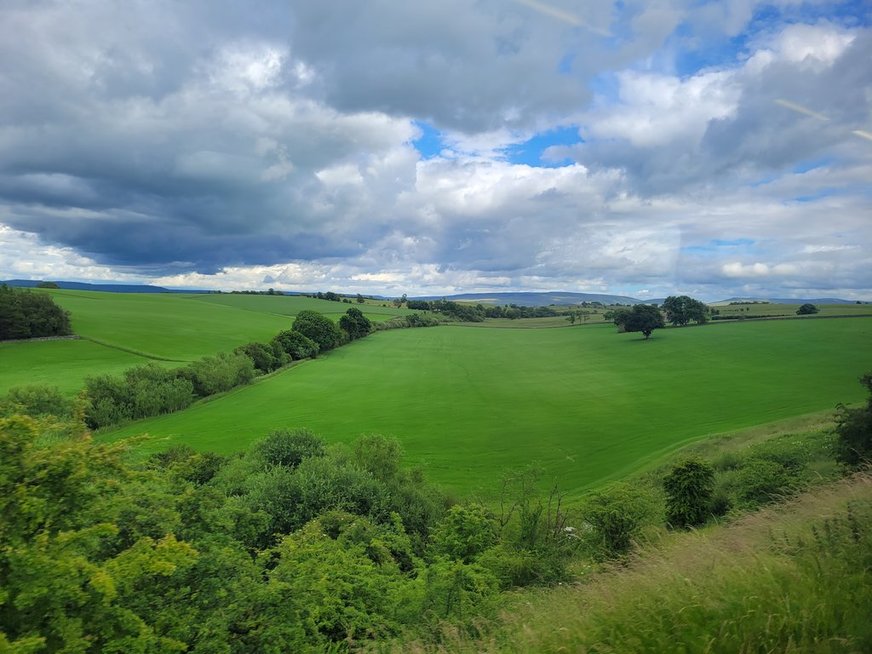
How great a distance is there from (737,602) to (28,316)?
4011 inches

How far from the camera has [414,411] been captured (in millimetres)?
59219

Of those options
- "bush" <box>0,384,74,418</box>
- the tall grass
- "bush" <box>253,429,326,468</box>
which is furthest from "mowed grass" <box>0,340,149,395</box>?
the tall grass

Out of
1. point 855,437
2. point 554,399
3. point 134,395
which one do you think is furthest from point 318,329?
point 855,437

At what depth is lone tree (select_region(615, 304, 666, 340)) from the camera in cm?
10912

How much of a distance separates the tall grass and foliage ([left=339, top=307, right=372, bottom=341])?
11694 cm

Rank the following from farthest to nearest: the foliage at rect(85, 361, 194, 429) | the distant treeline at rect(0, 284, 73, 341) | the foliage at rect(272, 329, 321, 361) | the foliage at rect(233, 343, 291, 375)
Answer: the foliage at rect(272, 329, 321, 361), the foliage at rect(233, 343, 291, 375), the distant treeline at rect(0, 284, 73, 341), the foliage at rect(85, 361, 194, 429)

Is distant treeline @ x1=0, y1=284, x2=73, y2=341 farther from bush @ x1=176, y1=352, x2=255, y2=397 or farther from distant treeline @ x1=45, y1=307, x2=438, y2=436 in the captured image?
bush @ x1=176, y1=352, x2=255, y2=397

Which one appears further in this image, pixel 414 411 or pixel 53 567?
pixel 414 411

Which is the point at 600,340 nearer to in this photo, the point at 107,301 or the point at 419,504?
the point at 419,504

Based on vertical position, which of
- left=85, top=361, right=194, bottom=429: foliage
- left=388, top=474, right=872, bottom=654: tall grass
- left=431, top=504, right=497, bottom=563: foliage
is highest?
left=388, top=474, right=872, bottom=654: tall grass

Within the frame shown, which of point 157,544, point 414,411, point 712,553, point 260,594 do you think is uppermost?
point 712,553

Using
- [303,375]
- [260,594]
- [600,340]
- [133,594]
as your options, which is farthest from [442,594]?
[600,340]

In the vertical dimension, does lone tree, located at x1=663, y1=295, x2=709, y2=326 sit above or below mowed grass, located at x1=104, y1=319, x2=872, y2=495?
above

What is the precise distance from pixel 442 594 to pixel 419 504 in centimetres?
1529
